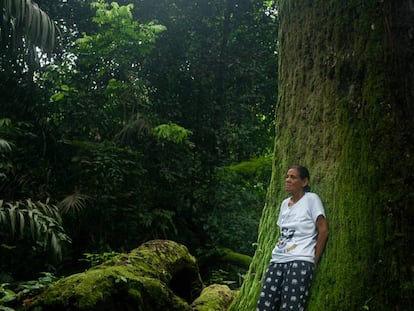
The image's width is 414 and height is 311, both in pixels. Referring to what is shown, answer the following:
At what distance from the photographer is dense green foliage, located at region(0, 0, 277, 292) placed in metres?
9.43

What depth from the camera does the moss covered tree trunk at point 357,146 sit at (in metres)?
3.81

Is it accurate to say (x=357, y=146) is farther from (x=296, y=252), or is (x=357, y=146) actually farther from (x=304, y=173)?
(x=296, y=252)

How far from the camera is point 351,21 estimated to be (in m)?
4.29

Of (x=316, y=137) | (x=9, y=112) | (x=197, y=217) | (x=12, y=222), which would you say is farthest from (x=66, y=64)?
(x=316, y=137)

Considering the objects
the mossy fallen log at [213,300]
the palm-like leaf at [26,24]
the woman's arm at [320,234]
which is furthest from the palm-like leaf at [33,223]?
the woman's arm at [320,234]

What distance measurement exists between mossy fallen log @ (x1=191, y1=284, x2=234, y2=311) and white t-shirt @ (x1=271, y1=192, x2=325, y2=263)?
191 cm

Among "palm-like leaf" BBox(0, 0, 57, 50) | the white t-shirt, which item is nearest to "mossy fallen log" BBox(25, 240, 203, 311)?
the white t-shirt

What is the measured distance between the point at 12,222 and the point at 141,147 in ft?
14.6

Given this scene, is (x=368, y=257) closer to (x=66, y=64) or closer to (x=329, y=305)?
(x=329, y=305)

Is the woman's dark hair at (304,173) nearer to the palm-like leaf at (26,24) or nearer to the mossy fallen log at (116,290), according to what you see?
the mossy fallen log at (116,290)

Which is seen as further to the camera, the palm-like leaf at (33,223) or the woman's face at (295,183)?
the palm-like leaf at (33,223)

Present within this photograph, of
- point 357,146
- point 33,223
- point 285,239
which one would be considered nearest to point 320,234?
point 285,239

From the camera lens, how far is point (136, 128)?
10.5 metres

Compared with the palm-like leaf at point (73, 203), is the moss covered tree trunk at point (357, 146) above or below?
above
